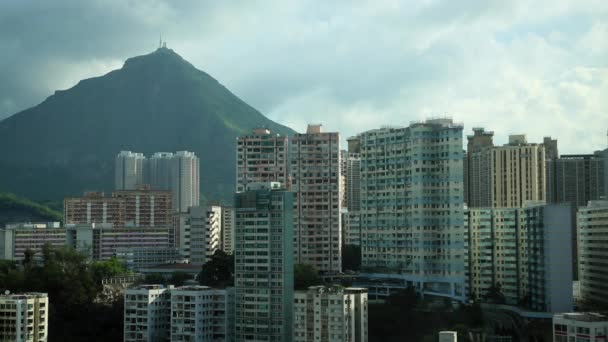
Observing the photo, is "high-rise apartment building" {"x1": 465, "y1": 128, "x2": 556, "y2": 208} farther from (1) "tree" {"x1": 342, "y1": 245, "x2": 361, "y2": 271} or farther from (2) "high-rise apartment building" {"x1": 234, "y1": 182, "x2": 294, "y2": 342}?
(2) "high-rise apartment building" {"x1": 234, "y1": 182, "x2": 294, "y2": 342}

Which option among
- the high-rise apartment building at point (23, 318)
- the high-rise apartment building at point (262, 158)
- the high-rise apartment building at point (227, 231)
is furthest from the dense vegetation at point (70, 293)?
the high-rise apartment building at point (227, 231)

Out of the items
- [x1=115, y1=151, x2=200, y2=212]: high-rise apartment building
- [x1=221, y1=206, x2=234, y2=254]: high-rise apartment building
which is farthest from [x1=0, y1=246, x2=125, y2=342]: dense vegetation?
[x1=115, y1=151, x2=200, y2=212]: high-rise apartment building

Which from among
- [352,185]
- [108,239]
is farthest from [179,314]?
[352,185]

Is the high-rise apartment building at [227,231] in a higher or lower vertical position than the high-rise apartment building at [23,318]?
higher

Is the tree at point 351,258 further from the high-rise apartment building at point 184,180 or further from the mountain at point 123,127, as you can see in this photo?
the mountain at point 123,127

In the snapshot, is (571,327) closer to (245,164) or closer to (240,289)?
(240,289)

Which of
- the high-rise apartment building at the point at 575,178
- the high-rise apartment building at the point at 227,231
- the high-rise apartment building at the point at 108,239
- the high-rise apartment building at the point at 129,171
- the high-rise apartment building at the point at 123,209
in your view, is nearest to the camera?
the high-rise apartment building at the point at 575,178

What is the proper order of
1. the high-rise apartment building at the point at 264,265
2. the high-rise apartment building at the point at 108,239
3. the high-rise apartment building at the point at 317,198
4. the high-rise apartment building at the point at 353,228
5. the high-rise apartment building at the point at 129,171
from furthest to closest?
the high-rise apartment building at the point at 129,171 → the high-rise apartment building at the point at 108,239 → the high-rise apartment building at the point at 353,228 → the high-rise apartment building at the point at 317,198 → the high-rise apartment building at the point at 264,265

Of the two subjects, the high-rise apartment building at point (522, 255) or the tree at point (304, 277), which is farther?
the tree at point (304, 277)

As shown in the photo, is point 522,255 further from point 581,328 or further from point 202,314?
point 202,314
